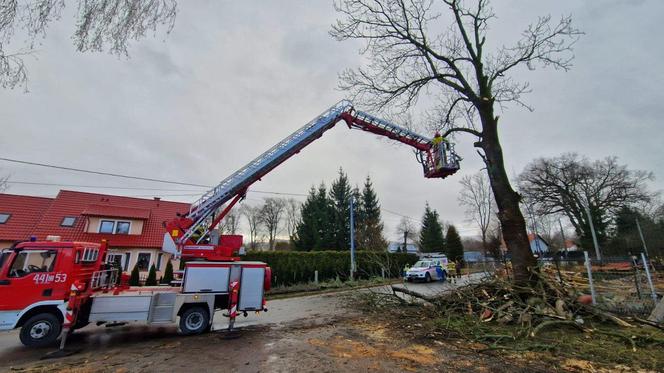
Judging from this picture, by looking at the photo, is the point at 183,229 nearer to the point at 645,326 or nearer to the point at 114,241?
the point at 645,326

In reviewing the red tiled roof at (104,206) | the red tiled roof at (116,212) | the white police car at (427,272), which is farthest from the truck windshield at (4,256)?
the white police car at (427,272)

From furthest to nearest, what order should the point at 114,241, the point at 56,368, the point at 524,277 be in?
the point at 114,241, the point at 524,277, the point at 56,368

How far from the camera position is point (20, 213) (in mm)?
20859

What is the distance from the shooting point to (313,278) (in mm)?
21594

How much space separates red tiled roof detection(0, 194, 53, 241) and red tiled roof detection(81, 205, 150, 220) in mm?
3470

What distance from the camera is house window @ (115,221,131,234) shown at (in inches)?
853

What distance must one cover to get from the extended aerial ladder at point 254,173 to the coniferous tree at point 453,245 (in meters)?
35.8

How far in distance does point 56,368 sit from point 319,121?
994 centimetres

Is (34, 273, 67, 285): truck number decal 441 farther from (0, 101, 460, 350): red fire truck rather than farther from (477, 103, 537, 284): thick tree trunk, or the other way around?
(477, 103, 537, 284): thick tree trunk

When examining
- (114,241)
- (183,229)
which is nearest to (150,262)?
(114,241)

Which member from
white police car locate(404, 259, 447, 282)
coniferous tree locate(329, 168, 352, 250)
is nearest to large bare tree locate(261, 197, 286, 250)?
coniferous tree locate(329, 168, 352, 250)

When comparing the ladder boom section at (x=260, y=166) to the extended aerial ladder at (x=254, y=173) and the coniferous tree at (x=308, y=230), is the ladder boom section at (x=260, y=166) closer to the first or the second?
the extended aerial ladder at (x=254, y=173)

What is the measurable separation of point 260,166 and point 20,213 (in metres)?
21.9

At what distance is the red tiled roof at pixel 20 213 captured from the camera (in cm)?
1944
